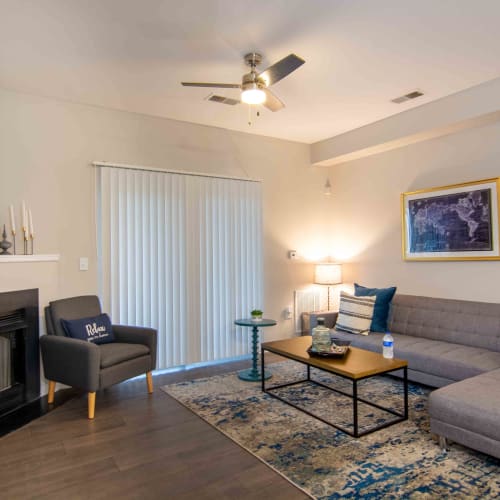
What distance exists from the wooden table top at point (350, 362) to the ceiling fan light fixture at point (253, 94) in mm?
1980

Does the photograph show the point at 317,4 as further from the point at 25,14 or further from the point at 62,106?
→ the point at 62,106

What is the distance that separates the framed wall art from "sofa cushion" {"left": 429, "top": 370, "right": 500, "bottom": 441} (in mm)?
1670

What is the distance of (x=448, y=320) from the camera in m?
3.90

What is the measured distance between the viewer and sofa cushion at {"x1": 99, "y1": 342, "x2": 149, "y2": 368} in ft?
10.4

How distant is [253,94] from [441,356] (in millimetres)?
2598

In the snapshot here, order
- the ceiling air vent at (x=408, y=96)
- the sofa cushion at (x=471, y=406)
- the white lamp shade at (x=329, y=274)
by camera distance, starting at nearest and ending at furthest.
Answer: the sofa cushion at (x=471, y=406)
the ceiling air vent at (x=408, y=96)
the white lamp shade at (x=329, y=274)

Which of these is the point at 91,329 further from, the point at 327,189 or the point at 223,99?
the point at 327,189

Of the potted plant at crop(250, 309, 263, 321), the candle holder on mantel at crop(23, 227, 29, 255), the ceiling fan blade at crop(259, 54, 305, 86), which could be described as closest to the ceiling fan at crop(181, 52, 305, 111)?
the ceiling fan blade at crop(259, 54, 305, 86)

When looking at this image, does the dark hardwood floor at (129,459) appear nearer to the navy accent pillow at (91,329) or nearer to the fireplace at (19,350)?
the fireplace at (19,350)

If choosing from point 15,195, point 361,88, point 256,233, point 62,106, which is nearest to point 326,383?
point 256,233

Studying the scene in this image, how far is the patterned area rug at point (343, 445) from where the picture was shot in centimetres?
212

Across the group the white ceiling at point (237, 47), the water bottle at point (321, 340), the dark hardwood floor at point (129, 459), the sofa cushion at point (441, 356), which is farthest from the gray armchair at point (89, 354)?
the sofa cushion at point (441, 356)

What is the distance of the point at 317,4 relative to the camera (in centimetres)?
236

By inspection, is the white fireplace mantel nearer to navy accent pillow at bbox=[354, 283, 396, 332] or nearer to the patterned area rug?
the patterned area rug
